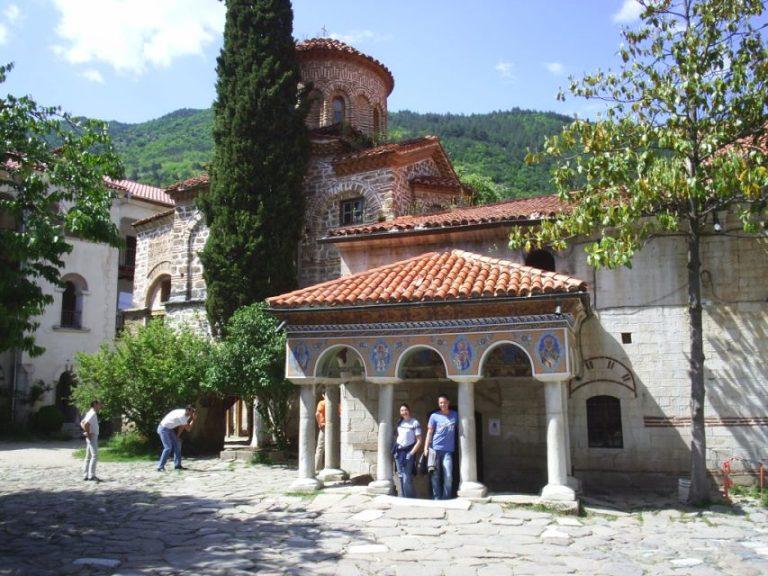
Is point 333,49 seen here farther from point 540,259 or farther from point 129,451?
point 129,451

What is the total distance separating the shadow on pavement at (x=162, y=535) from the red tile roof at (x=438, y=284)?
313 centimetres

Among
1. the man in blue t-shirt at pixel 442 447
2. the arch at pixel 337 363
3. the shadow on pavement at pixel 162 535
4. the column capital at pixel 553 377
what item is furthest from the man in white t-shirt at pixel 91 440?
the column capital at pixel 553 377

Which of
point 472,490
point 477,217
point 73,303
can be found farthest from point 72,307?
point 472,490

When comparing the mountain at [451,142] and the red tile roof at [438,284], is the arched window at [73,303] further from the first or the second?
the mountain at [451,142]

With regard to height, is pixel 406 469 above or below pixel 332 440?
below

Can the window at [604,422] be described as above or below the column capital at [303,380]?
below

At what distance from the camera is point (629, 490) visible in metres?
10.6

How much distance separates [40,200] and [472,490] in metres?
7.06

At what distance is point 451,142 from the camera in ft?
151

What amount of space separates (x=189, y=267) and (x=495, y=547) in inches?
569

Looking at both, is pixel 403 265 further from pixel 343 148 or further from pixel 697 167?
pixel 343 148

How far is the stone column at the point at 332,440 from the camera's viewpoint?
10.8 metres

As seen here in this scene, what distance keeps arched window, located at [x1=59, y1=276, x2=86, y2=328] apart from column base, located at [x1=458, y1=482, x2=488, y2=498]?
18425 mm

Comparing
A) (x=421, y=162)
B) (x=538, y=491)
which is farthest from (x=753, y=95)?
(x=421, y=162)
